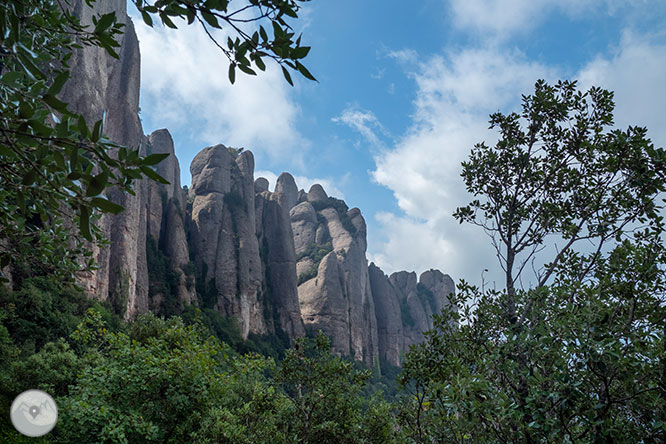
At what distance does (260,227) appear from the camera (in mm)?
67562

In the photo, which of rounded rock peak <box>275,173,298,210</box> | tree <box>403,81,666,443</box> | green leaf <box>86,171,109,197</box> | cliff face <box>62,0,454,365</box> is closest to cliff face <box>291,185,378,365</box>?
cliff face <box>62,0,454,365</box>

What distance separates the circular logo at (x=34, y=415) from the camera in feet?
31.0

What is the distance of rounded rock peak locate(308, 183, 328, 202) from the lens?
3824 inches

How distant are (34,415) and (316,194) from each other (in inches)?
3434

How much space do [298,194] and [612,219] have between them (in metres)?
94.3

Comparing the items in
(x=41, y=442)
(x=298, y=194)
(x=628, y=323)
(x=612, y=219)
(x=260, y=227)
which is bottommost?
(x=41, y=442)

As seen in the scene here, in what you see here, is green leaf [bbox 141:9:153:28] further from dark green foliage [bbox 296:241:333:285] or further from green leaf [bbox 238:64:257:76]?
dark green foliage [bbox 296:241:333:285]

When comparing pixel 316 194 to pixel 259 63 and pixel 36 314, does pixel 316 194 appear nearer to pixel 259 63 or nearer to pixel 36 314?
pixel 36 314

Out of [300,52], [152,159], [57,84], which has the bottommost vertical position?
[152,159]

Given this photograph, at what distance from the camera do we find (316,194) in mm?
97625

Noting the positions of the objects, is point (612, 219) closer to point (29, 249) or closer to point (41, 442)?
point (29, 249)

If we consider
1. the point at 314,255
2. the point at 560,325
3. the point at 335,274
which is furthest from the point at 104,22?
the point at 314,255

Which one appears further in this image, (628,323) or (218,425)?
(218,425)

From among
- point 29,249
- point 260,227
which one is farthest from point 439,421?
point 260,227
